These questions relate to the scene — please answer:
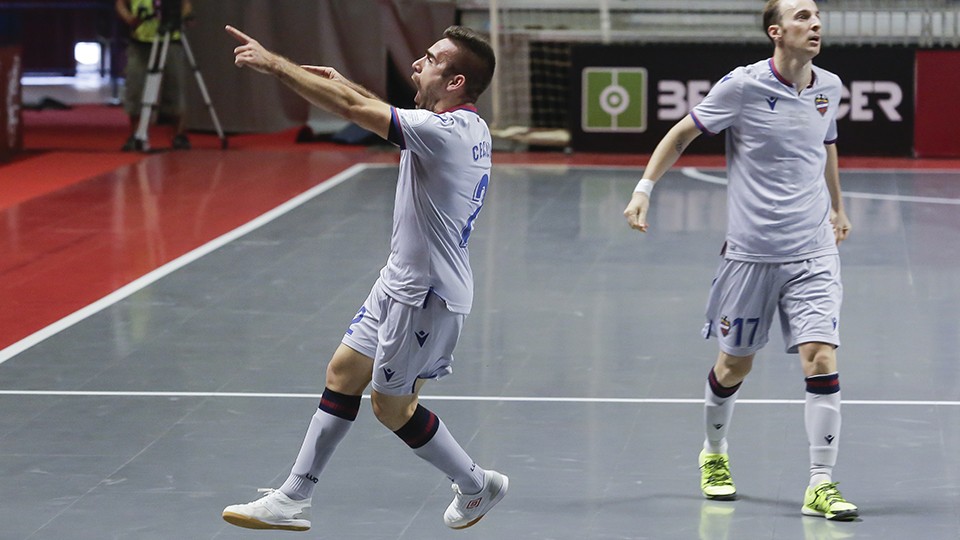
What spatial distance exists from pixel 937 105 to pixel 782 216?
1107cm

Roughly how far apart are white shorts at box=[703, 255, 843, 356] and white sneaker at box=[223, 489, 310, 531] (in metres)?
1.72

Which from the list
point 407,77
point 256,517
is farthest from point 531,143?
point 256,517

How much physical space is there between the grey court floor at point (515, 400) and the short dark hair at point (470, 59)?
1.64 meters

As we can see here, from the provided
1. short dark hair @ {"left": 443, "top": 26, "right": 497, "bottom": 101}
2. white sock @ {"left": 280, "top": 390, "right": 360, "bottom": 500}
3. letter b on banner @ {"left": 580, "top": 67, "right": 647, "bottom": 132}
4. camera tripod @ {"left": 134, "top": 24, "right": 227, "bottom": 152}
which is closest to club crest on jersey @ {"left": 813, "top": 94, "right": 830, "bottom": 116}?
short dark hair @ {"left": 443, "top": 26, "right": 497, "bottom": 101}

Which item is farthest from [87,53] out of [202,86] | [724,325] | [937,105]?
[724,325]

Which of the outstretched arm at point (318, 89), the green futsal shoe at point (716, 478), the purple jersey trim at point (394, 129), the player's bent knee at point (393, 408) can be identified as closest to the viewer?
the outstretched arm at point (318, 89)

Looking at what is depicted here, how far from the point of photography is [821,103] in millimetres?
5707

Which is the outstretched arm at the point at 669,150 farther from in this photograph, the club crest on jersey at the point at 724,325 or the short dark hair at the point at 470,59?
the short dark hair at the point at 470,59

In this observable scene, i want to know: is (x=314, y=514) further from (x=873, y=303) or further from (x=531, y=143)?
(x=531, y=143)

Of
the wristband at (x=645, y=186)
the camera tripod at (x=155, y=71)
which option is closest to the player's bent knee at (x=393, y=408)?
the wristband at (x=645, y=186)

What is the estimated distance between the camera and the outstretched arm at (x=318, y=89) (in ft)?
14.2

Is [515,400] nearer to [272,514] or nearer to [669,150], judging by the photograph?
[669,150]

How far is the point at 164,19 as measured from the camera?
16250mm

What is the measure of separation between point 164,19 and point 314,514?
1160 cm
